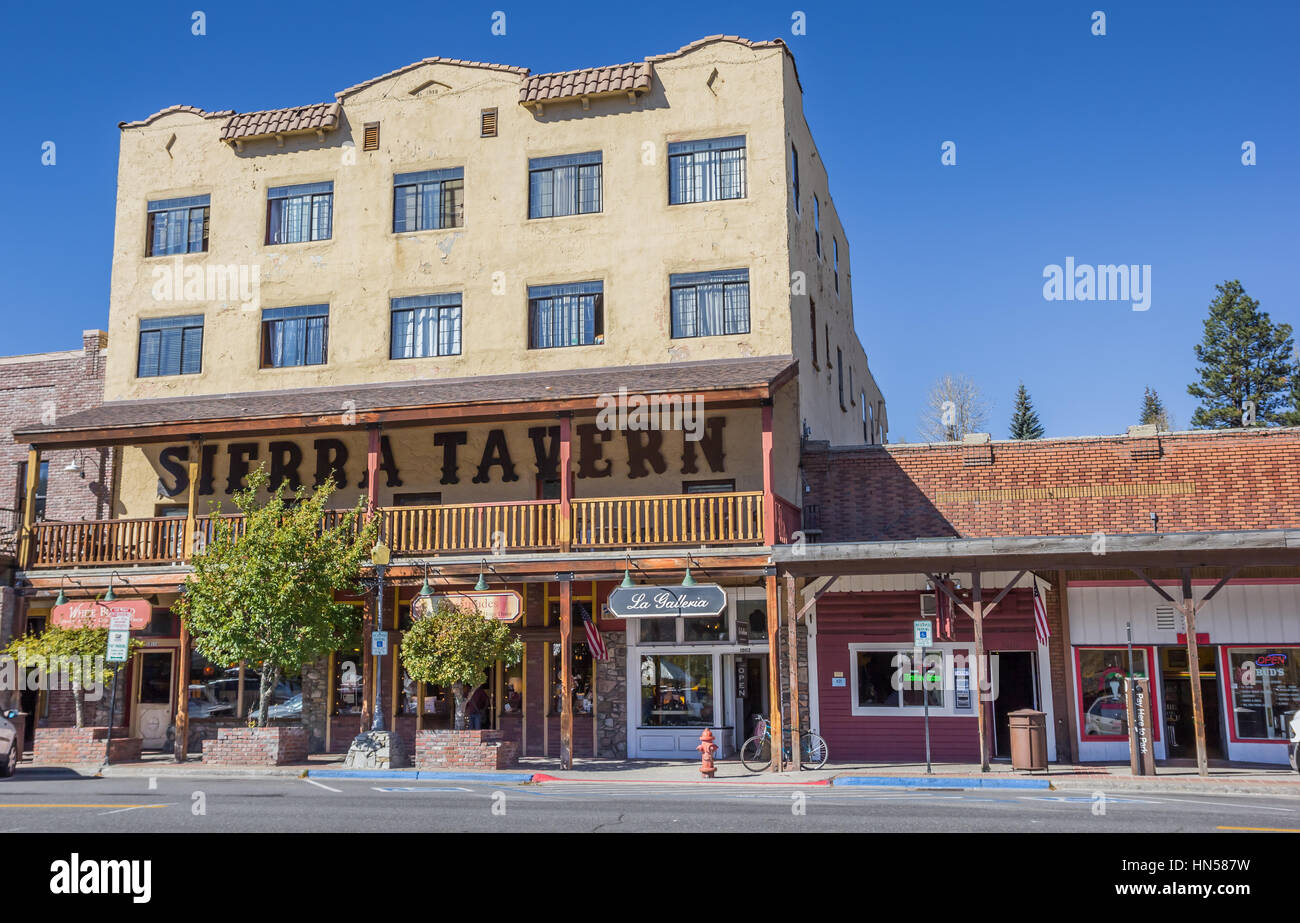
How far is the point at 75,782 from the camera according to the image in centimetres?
1916

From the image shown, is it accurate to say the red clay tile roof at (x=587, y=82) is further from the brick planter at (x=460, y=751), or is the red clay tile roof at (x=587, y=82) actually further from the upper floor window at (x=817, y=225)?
the brick planter at (x=460, y=751)

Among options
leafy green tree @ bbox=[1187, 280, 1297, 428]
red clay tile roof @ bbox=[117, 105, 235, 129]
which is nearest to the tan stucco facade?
red clay tile roof @ bbox=[117, 105, 235, 129]

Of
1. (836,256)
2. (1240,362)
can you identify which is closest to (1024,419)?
(1240,362)

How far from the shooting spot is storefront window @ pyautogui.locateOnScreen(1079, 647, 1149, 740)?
22.0 meters

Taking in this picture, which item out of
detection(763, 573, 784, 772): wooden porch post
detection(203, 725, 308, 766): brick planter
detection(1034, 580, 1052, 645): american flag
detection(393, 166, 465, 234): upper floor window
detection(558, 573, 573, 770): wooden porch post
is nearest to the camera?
detection(1034, 580, 1052, 645): american flag

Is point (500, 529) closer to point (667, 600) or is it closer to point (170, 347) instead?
point (667, 600)

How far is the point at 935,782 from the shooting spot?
18344 millimetres

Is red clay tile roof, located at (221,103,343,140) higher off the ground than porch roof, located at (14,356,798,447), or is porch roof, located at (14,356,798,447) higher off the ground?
red clay tile roof, located at (221,103,343,140)

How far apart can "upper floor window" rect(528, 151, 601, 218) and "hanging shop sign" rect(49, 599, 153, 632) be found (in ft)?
39.2

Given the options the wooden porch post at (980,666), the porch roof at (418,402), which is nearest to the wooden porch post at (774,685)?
the wooden porch post at (980,666)

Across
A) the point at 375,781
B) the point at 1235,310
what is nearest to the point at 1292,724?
the point at 375,781

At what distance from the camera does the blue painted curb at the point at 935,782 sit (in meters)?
18.0

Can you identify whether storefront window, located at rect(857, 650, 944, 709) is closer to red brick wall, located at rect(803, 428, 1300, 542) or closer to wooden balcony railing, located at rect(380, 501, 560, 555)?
red brick wall, located at rect(803, 428, 1300, 542)

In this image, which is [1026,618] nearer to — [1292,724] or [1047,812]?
[1292,724]
